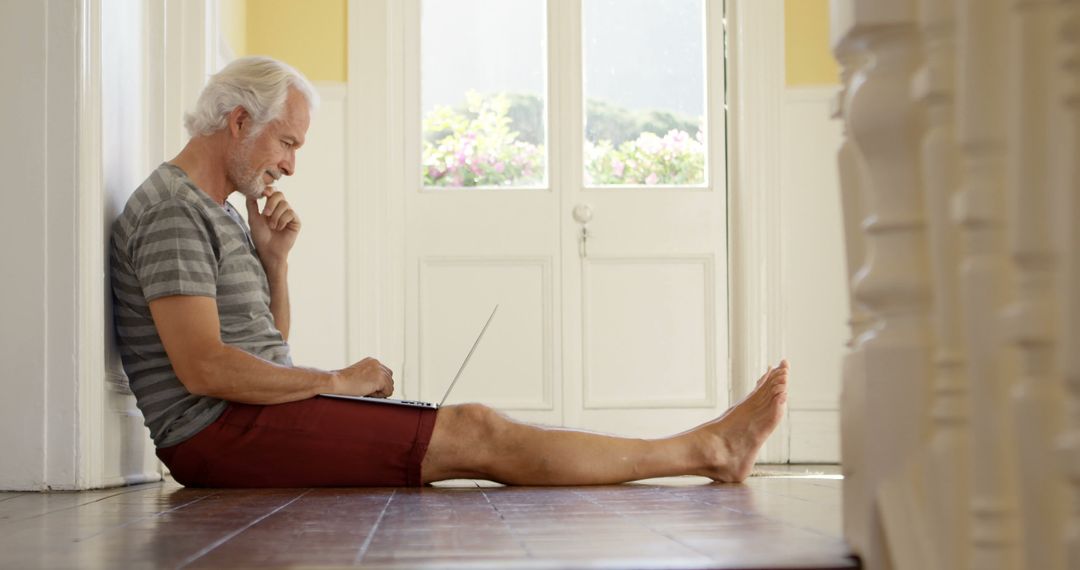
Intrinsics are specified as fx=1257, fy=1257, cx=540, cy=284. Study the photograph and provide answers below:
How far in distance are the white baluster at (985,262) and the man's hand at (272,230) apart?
195 centimetres

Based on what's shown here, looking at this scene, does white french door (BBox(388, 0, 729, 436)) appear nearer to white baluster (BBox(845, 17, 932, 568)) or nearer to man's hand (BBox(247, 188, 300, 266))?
man's hand (BBox(247, 188, 300, 266))

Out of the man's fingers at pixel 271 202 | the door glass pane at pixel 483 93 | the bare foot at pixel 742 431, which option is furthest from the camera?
the door glass pane at pixel 483 93

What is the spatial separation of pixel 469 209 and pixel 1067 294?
3764mm

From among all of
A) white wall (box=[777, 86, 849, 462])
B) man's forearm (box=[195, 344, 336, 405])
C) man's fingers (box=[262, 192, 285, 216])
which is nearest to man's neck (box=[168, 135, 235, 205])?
man's fingers (box=[262, 192, 285, 216])

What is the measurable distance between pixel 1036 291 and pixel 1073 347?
62mm

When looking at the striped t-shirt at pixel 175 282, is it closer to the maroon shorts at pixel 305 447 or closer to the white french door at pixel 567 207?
the maroon shorts at pixel 305 447

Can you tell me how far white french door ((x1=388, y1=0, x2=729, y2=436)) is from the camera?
4.73 metres

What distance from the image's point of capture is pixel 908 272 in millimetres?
1198

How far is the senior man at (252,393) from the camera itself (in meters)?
2.44

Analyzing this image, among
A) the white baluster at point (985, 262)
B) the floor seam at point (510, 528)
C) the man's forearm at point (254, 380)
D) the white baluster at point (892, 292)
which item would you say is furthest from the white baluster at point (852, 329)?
the man's forearm at point (254, 380)

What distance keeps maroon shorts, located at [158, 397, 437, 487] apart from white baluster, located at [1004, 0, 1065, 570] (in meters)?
1.57

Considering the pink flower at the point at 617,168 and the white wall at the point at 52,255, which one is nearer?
the white wall at the point at 52,255

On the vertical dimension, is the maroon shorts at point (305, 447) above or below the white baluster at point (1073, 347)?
below

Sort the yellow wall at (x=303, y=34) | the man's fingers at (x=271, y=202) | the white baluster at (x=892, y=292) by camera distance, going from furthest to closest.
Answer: the yellow wall at (x=303, y=34) → the man's fingers at (x=271, y=202) → the white baluster at (x=892, y=292)
